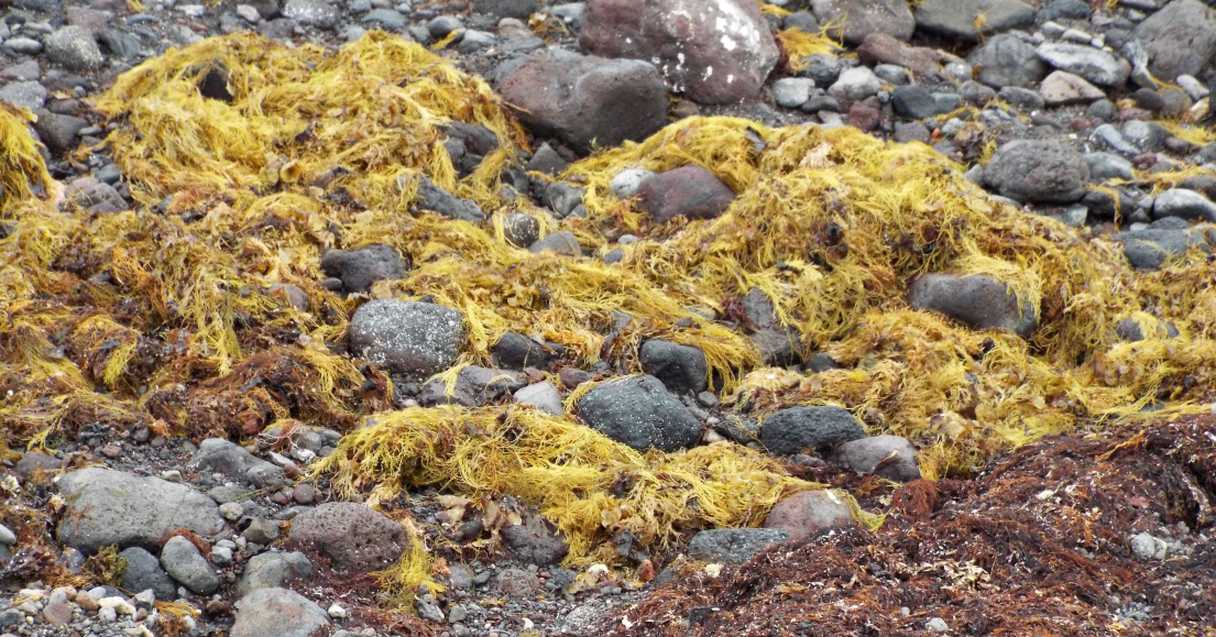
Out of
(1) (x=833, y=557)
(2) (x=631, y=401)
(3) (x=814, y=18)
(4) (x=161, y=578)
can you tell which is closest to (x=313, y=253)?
(2) (x=631, y=401)

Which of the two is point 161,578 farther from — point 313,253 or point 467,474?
point 313,253

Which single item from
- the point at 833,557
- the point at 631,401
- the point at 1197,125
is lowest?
the point at 1197,125

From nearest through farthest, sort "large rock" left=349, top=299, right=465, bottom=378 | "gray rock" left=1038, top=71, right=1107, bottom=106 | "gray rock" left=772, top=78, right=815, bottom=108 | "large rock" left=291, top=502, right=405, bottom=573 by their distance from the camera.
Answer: "large rock" left=291, top=502, right=405, bottom=573
"large rock" left=349, top=299, right=465, bottom=378
"gray rock" left=772, top=78, right=815, bottom=108
"gray rock" left=1038, top=71, right=1107, bottom=106

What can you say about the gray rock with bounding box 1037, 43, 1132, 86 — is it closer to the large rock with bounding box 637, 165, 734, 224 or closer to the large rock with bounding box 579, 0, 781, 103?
the large rock with bounding box 579, 0, 781, 103

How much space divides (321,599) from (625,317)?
2.68 meters

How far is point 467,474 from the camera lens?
518cm

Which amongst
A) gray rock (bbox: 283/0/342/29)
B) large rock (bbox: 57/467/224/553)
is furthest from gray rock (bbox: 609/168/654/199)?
large rock (bbox: 57/467/224/553)

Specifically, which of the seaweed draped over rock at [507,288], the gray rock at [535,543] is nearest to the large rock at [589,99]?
the seaweed draped over rock at [507,288]

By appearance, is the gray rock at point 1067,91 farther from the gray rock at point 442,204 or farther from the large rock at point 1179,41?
the gray rock at point 442,204

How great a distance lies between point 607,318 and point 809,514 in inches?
74.9

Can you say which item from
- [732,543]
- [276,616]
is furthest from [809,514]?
[276,616]

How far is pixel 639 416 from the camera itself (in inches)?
223

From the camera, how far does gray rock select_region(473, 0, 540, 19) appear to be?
998 centimetres

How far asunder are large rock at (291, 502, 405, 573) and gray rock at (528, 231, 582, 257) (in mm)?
2854
